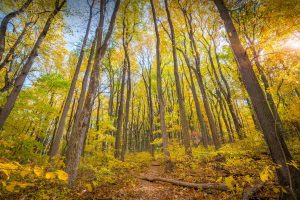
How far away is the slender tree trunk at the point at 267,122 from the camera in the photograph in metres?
3.57

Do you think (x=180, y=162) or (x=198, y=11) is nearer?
(x=180, y=162)

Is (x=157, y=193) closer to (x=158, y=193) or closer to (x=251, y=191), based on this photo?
(x=158, y=193)

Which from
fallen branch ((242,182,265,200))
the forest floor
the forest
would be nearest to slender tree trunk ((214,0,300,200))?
the forest

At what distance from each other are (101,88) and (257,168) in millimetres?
16479

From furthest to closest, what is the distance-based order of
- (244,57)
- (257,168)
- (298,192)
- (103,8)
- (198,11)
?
(198,11) < (103,8) < (257,168) < (244,57) < (298,192)

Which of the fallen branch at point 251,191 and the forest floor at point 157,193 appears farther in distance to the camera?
the forest floor at point 157,193

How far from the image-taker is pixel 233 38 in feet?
16.1

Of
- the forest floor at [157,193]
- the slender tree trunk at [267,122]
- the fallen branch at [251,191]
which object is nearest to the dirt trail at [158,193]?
the forest floor at [157,193]

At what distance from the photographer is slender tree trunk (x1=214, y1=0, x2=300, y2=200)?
3570 mm

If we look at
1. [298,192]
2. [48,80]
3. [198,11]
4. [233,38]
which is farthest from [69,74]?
[298,192]

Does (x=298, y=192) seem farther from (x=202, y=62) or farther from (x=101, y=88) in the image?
(x=101, y=88)

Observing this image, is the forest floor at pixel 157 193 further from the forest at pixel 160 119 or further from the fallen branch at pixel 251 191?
the fallen branch at pixel 251 191

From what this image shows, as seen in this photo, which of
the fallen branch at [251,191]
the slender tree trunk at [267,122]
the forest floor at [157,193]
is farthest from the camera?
the forest floor at [157,193]

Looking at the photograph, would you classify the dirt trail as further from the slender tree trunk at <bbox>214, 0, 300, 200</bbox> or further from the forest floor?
the slender tree trunk at <bbox>214, 0, 300, 200</bbox>
